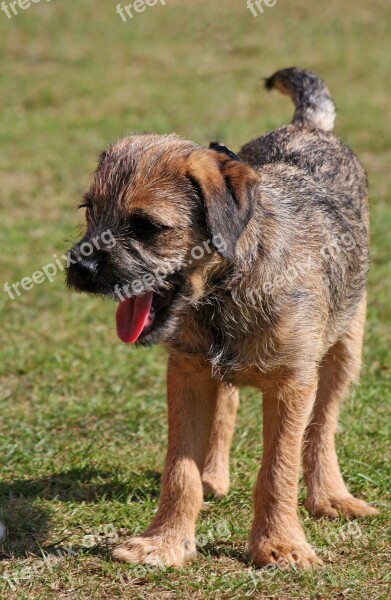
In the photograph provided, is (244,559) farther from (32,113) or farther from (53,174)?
(32,113)

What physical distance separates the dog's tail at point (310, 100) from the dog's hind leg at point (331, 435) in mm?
1246

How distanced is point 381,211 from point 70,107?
5674 mm

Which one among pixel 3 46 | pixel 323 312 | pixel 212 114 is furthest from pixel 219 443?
pixel 3 46

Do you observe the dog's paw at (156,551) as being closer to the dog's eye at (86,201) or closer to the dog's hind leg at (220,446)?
the dog's hind leg at (220,446)

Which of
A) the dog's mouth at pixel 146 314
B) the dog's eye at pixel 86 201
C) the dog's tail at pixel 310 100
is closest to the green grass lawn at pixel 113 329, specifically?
the dog's eye at pixel 86 201

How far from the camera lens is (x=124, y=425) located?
621cm

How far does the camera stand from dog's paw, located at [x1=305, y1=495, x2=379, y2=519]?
5.09 metres

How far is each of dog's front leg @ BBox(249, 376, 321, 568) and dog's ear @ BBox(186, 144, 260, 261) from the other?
77 centimetres

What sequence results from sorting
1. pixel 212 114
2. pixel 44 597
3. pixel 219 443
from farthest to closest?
pixel 212 114 < pixel 219 443 < pixel 44 597

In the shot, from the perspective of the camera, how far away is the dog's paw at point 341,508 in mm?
5094

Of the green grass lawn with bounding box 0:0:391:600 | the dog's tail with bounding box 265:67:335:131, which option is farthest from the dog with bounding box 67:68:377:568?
the dog's tail with bounding box 265:67:335:131

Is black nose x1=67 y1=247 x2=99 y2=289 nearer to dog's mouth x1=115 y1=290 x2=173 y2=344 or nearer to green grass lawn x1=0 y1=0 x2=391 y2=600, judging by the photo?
dog's mouth x1=115 y1=290 x2=173 y2=344

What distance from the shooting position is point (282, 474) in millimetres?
4516

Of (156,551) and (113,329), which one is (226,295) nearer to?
(156,551)
